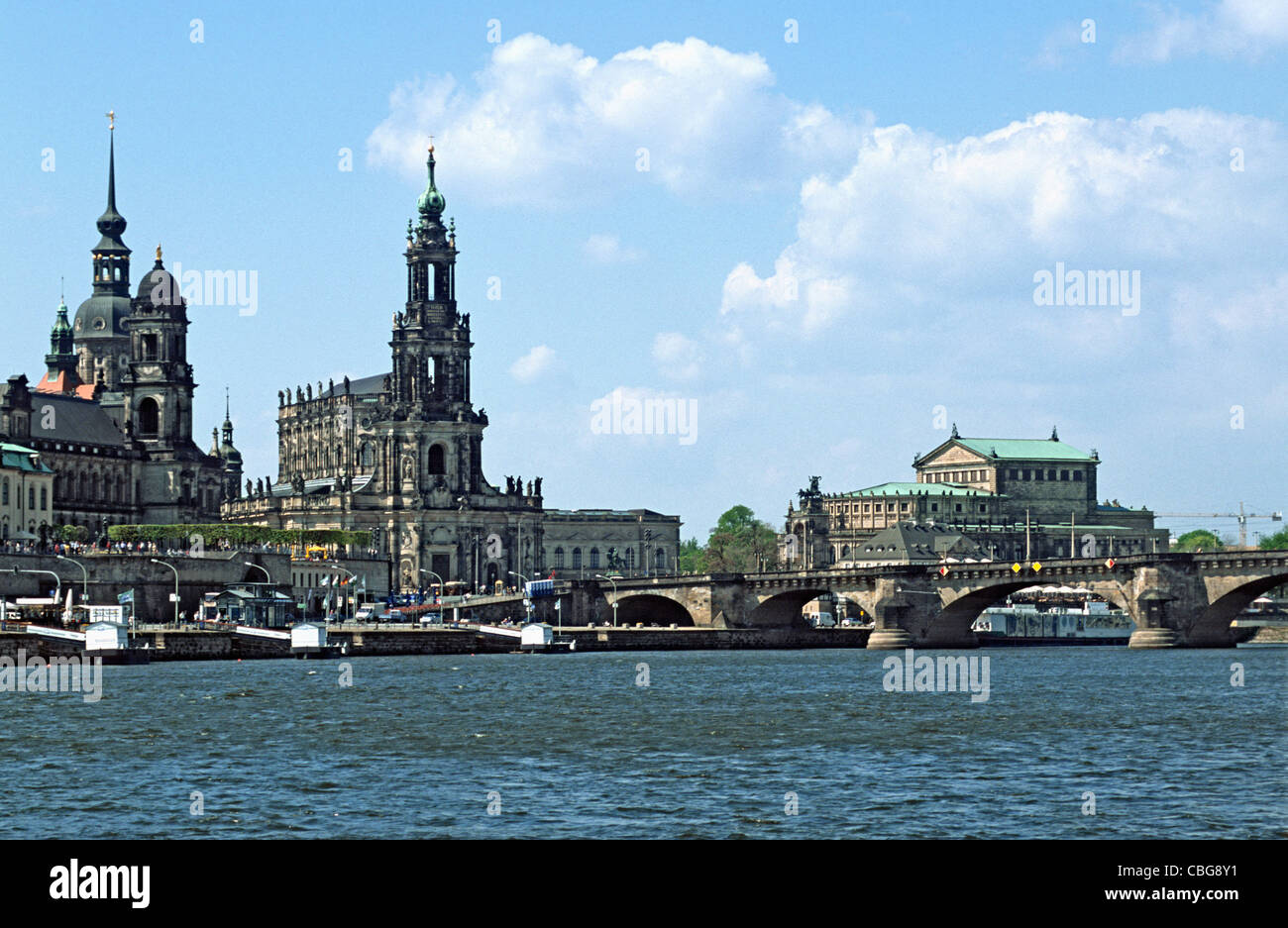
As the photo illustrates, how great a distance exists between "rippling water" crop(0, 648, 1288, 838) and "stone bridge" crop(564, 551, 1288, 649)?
45105 millimetres

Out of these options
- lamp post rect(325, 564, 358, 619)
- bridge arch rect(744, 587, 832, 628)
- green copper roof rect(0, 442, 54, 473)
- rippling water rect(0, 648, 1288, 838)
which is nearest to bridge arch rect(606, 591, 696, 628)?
bridge arch rect(744, 587, 832, 628)

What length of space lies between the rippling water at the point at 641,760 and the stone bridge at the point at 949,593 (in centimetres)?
4510

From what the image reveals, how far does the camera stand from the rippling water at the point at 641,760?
39.8m

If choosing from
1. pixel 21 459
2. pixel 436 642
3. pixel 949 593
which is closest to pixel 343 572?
pixel 21 459

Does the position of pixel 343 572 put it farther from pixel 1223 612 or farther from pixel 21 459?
pixel 1223 612

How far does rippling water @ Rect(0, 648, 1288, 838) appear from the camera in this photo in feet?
131

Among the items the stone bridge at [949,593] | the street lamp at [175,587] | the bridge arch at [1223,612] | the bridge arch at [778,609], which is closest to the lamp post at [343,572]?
the stone bridge at [949,593]

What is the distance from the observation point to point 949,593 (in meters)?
151

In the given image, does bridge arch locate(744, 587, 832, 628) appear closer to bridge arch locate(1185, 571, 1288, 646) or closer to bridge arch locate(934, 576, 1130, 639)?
bridge arch locate(934, 576, 1130, 639)

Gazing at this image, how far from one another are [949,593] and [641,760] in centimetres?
10080
